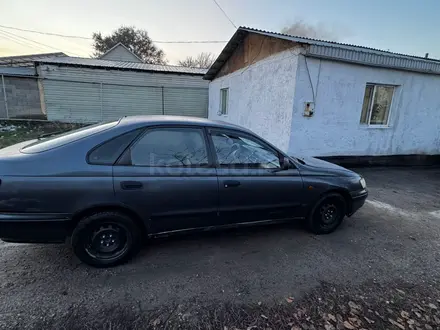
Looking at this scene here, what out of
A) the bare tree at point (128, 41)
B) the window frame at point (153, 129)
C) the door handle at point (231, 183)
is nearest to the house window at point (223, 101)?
the window frame at point (153, 129)

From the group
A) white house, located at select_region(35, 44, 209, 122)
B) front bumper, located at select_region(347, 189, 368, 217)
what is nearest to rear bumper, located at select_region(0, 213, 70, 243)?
front bumper, located at select_region(347, 189, 368, 217)

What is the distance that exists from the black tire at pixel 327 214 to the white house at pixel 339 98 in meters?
3.28

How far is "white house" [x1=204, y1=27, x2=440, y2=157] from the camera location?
6.44 meters

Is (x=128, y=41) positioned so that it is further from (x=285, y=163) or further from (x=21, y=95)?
(x=285, y=163)

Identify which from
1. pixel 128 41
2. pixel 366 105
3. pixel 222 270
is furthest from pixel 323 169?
pixel 128 41

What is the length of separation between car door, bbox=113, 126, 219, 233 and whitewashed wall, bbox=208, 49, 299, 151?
4475mm

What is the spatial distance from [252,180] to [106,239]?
1743 millimetres

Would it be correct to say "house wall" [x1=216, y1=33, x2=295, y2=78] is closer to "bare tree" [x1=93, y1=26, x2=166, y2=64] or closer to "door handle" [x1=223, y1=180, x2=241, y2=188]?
"door handle" [x1=223, y1=180, x2=241, y2=188]

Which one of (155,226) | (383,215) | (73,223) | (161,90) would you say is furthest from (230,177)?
(161,90)

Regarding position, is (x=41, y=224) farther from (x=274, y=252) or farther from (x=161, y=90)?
(x=161, y=90)

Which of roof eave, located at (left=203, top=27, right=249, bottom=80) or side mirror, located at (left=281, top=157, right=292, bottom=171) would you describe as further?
roof eave, located at (left=203, top=27, right=249, bottom=80)

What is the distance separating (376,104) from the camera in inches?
295

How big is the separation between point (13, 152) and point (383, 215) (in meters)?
5.44

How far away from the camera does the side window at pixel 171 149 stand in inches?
101
